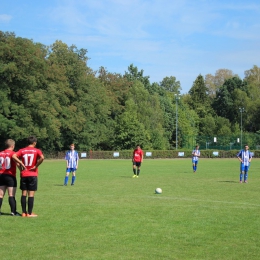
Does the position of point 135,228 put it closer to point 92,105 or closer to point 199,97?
point 92,105

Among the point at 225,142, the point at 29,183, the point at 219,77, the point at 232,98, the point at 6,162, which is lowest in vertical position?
the point at 29,183

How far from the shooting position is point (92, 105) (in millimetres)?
71312

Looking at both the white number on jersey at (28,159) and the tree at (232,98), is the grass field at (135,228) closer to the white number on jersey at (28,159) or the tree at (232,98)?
the white number on jersey at (28,159)

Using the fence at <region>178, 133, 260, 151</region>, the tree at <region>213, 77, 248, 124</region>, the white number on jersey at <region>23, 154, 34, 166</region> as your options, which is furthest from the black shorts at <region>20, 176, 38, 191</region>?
the tree at <region>213, 77, 248, 124</region>

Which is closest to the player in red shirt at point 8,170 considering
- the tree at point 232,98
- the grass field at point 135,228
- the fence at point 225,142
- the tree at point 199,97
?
the grass field at point 135,228

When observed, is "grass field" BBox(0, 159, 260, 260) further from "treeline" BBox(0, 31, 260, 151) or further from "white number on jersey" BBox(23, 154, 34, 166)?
"treeline" BBox(0, 31, 260, 151)

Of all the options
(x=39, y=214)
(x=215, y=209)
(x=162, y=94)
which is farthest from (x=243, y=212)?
(x=162, y=94)

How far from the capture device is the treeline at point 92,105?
196ft

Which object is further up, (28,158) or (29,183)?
(28,158)

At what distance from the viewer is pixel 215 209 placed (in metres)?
13.2

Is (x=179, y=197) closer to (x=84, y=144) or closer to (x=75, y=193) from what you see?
(x=75, y=193)

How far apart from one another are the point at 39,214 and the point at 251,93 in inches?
3826

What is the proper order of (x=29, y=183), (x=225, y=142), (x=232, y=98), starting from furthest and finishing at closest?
(x=232, y=98)
(x=225, y=142)
(x=29, y=183)

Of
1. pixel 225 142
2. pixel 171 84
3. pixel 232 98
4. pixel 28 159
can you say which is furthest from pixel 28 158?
pixel 171 84
